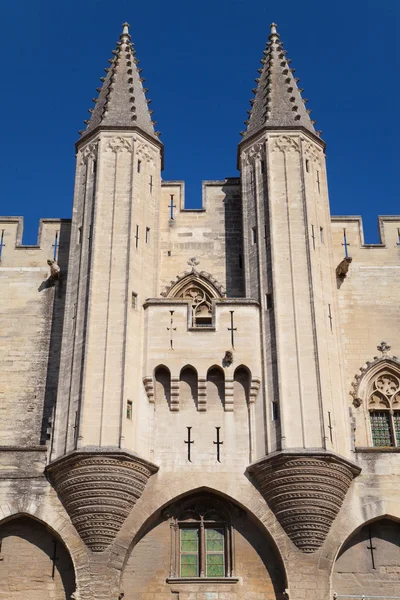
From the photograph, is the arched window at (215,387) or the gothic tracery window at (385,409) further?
the gothic tracery window at (385,409)

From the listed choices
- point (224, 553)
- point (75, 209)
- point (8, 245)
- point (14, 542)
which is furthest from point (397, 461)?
point (8, 245)

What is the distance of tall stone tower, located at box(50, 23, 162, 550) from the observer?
18750 mm

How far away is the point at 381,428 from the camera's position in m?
21.9

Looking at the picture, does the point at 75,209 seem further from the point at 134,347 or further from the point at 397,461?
the point at 397,461

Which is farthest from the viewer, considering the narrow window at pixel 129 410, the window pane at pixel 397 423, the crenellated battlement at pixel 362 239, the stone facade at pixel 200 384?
A: the crenellated battlement at pixel 362 239

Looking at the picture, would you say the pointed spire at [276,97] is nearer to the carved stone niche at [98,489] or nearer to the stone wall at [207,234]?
the stone wall at [207,234]

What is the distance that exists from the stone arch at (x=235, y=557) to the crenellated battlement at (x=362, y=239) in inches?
316

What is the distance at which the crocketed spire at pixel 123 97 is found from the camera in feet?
78.0

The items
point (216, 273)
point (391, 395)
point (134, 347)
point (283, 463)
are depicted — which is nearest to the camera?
point (283, 463)

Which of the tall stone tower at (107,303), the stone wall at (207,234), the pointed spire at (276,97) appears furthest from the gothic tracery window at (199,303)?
the pointed spire at (276,97)

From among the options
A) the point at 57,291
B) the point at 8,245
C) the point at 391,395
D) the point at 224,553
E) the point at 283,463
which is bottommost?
the point at 224,553

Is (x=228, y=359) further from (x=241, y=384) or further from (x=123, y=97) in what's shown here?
(x=123, y=97)

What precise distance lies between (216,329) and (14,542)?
6554 mm

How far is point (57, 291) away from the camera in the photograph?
919 inches
